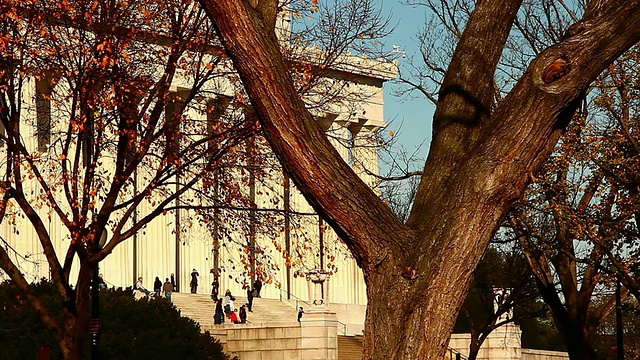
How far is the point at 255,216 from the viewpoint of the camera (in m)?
20.4

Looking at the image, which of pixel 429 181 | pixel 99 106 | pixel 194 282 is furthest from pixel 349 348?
pixel 429 181

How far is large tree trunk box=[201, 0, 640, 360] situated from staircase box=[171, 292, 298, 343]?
1486 inches

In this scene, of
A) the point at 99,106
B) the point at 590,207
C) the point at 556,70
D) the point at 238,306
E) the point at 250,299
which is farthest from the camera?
the point at 238,306

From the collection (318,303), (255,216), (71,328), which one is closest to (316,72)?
(255,216)

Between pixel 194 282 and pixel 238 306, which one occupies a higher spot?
pixel 194 282

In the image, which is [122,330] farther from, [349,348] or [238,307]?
[238,307]

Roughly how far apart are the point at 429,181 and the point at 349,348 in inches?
1525

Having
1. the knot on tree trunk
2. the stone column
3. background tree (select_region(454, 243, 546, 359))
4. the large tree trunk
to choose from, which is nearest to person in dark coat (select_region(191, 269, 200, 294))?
background tree (select_region(454, 243, 546, 359))

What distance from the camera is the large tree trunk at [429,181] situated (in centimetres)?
737

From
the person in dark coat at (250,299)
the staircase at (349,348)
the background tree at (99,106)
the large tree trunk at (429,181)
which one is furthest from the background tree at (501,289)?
the large tree trunk at (429,181)

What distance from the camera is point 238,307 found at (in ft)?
174

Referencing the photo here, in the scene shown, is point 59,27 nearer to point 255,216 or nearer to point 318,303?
point 255,216

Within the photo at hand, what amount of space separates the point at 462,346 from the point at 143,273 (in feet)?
56.8

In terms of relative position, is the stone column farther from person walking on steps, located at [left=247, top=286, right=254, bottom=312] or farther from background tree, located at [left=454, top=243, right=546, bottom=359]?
person walking on steps, located at [left=247, top=286, right=254, bottom=312]
